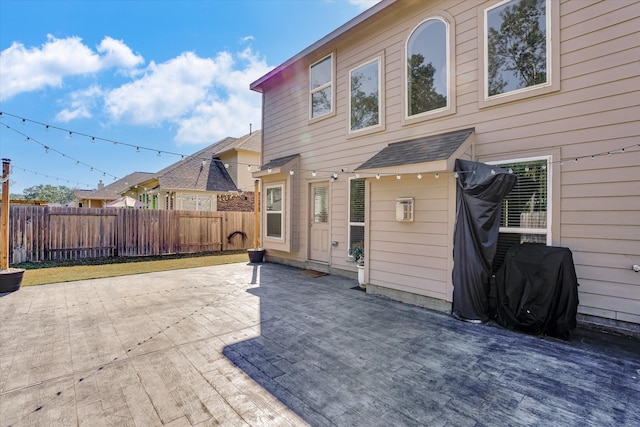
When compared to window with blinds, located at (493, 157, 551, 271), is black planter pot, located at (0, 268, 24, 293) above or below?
below

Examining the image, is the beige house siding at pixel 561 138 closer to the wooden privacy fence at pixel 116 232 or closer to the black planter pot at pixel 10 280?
the black planter pot at pixel 10 280

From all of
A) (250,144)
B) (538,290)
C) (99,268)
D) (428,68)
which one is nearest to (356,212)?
(428,68)

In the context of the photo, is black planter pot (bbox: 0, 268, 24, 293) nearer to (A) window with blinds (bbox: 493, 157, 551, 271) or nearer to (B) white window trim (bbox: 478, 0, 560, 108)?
(A) window with blinds (bbox: 493, 157, 551, 271)

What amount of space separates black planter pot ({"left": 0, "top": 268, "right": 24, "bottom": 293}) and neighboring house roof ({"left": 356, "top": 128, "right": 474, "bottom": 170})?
6457 mm

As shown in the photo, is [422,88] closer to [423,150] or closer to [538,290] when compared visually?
[423,150]

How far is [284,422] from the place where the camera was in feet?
6.25

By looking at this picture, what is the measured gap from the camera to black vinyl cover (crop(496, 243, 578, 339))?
324 cm

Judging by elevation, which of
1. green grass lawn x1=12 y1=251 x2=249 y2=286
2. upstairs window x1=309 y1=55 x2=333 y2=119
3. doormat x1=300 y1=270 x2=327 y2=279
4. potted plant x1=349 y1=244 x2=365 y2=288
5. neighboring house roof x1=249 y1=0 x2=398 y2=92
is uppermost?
neighboring house roof x1=249 y1=0 x2=398 y2=92

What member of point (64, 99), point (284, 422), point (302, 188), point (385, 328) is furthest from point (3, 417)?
point (64, 99)

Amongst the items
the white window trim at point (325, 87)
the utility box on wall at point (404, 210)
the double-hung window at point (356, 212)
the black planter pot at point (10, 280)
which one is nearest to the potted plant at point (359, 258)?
the double-hung window at point (356, 212)

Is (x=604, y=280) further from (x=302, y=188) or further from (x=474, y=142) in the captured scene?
(x=302, y=188)

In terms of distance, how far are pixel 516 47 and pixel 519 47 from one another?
0.04 meters

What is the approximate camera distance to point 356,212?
20.3 ft

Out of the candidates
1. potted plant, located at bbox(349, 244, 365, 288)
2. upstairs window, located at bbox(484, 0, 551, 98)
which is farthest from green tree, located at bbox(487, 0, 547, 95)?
potted plant, located at bbox(349, 244, 365, 288)
